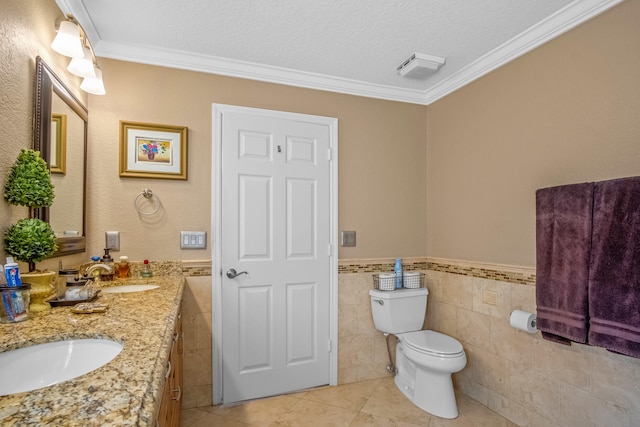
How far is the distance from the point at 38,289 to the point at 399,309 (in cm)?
217

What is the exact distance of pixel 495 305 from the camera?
2293 millimetres

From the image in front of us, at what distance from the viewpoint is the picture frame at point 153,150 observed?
2.26 m

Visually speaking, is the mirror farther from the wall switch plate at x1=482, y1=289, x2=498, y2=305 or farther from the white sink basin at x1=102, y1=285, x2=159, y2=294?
the wall switch plate at x1=482, y1=289, x2=498, y2=305

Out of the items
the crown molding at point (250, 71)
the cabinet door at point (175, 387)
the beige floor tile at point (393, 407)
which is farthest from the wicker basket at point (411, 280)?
the cabinet door at point (175, 387)

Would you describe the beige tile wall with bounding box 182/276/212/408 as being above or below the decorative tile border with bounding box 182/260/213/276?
below

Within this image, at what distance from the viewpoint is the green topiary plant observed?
4.16 ft

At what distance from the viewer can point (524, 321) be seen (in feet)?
6.46

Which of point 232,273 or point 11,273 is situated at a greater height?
point 11,273

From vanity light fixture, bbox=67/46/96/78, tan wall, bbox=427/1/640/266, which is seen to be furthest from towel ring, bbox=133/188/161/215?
tan wall, bbox=427/1/640/266

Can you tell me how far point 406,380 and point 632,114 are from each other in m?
2.11

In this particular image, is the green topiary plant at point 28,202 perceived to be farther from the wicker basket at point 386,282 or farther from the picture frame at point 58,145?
the wicker basket at point 386,282

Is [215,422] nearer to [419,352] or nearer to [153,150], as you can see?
[419,352]

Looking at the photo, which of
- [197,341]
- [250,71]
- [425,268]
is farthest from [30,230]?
[425,268]

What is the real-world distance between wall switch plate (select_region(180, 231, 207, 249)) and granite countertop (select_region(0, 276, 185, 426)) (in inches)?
36.7
